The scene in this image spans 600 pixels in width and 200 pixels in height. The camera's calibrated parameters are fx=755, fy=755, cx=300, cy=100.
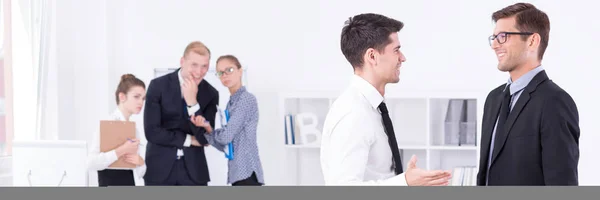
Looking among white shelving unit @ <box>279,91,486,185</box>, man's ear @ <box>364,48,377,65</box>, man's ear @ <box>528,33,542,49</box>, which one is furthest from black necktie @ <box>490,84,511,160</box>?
white shelving unit @ <box>279,91,486,185</box>

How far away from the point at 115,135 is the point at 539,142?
14.9 feet

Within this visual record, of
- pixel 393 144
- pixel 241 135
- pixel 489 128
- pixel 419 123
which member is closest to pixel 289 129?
pixel 241 135

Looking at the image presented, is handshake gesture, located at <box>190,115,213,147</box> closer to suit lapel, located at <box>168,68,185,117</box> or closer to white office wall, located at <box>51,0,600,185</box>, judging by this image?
suit lapel, located at <box>168,68,185,117</box>

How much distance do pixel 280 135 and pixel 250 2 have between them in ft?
3.91

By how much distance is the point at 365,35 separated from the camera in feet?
7.68

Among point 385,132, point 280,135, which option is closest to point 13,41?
point 280,135

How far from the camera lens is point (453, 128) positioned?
238 inches

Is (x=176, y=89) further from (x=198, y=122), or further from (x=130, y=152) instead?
(x=130, y=152)

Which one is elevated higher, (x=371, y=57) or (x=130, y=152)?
(x=371, y=57)

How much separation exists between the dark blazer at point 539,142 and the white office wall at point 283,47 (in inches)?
157

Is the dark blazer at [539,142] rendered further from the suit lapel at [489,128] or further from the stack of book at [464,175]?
the stack of book at [464,175]

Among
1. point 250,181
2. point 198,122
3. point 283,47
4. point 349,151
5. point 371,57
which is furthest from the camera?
point 283,47

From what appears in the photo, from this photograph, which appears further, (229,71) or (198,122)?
(198,122)

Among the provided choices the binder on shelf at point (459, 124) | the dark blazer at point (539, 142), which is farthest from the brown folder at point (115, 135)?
the dark blazer at point (539, 142)
